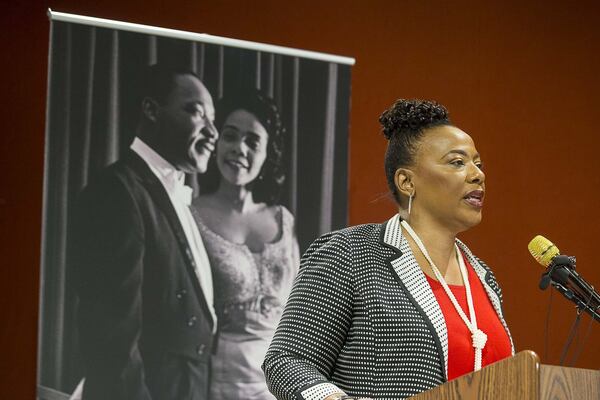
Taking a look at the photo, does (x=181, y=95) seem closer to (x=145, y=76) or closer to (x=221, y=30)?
(x=145, y=76)

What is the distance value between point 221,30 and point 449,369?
2312 mm

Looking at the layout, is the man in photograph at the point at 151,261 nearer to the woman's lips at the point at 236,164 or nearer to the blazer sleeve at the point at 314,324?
the woman's lips at the point at 236,164

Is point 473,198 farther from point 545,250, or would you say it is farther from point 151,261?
point 151,261

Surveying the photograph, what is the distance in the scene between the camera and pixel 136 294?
3.38m

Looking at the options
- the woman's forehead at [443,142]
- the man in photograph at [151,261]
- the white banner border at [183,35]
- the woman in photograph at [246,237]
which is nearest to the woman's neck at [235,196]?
the woman in photograph at [246,237]

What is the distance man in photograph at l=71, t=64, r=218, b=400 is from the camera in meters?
3.32

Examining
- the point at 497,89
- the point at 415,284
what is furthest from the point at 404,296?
the point at 497,89

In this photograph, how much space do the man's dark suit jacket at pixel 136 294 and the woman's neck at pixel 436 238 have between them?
132 cm

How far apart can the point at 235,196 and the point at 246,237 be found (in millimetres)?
152

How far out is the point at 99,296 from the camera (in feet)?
10.9

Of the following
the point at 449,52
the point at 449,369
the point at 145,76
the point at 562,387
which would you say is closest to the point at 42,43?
the point at 145,76

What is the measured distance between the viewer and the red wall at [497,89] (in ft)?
13.8

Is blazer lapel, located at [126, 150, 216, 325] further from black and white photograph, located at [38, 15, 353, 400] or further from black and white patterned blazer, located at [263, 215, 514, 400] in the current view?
black and white patterned blazer, located at [263, 215, 514, 400]

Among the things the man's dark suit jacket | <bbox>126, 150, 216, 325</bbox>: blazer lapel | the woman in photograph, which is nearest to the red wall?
the woman in photograph
